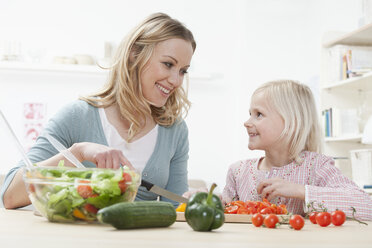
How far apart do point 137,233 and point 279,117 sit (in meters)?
1.37

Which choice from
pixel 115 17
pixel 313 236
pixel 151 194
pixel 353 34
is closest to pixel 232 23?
pixel 115 17

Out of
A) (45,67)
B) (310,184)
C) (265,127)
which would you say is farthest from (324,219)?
(45,67)

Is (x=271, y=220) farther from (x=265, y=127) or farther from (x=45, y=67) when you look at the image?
(x=45, y=67)

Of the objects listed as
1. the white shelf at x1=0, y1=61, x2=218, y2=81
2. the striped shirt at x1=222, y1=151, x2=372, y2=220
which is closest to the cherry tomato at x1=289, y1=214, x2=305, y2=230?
the striped shirt at x1=222, y1=151, x2=372, y2=220

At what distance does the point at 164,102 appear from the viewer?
6.84 feet

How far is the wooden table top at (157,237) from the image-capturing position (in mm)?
837

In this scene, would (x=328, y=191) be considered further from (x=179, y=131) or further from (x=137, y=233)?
(x=137, y=233)

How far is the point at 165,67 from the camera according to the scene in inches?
78.9

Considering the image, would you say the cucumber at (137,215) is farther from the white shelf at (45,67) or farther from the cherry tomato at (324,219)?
the white shelf at (45,67)

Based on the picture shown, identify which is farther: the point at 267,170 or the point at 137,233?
the point at 267,170

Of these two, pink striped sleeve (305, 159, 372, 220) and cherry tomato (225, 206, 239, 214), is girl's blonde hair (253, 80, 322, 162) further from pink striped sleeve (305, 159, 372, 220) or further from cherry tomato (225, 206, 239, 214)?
cherry tomato (225, 206, 239, 214)

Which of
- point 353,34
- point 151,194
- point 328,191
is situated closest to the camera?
point 328,191

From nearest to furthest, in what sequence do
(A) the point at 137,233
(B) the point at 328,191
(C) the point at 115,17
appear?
(A) the point at 137,233 → (B) the point at 328,191 → (C) the point at 115,17

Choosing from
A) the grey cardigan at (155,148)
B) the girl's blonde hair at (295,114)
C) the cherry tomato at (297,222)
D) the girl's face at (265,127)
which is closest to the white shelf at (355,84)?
the girl's blonde hair at (295,114)
